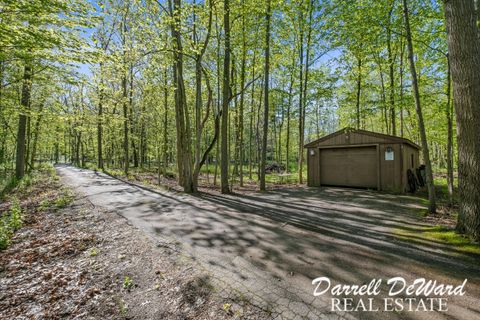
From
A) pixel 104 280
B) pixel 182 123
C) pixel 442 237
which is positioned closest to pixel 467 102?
pixel 442 237

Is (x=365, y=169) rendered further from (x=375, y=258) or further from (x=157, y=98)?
(x=157, y=98)

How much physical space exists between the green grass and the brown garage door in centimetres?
606

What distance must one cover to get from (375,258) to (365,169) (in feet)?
26.2

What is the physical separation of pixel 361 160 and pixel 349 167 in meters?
0.62

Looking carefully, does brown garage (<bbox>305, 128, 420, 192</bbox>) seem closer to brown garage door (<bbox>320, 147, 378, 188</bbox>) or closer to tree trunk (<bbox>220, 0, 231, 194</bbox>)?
brown garage door (<bbox>320, 147, 378, 188</bbox>)

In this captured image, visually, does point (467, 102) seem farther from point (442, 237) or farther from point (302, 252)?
point (302, 252)

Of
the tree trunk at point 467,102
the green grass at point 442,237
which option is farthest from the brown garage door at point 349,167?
the tree trunk at point 467,102

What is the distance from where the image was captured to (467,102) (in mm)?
3135

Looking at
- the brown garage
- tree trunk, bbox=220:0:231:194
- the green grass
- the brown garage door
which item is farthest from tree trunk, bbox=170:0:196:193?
the green grass

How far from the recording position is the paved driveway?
2.09 meters

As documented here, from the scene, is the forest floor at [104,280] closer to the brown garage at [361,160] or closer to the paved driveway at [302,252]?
the paved driveway at [302,252]

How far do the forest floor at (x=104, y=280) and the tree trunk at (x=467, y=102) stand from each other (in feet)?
11.6

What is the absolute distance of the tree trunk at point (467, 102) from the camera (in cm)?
308

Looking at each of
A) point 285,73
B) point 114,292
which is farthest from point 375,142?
point 114,292
